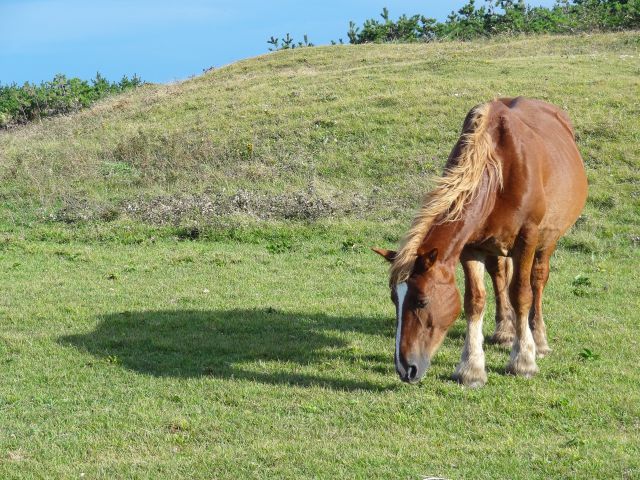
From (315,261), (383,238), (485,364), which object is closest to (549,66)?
(383,238)

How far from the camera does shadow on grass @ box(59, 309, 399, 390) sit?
7.76 meters

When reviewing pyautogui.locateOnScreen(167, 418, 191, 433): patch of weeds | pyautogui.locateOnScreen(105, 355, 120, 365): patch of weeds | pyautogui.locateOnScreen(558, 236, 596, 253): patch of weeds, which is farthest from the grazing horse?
pyautogui.locateOnScreen(558, 236, 596, 253): patch of weeds

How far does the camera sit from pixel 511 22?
44125 millimetres

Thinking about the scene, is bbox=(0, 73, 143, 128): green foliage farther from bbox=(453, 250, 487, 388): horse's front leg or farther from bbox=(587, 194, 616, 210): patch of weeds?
bbox=(453, 250, 487, 388): horse's front leg

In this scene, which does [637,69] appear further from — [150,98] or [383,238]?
[150,98]

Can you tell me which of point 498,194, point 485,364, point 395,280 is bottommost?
point 485,364

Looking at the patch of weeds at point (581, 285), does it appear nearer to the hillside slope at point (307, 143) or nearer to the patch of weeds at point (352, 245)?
the hillside slope at point (307, 143)

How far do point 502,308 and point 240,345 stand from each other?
3022 mm

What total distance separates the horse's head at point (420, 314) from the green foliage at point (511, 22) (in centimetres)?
3478

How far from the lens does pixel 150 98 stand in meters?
32.5

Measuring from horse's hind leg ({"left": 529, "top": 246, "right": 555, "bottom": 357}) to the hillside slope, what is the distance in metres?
6.50

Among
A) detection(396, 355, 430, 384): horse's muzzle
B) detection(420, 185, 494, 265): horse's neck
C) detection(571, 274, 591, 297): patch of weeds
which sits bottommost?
detection(571, 274, 591, 297): patch of weeds

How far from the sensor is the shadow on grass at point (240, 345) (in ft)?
25.5

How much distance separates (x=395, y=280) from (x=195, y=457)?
217 cm
